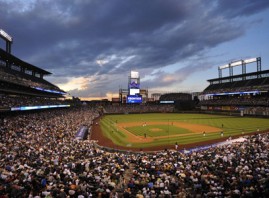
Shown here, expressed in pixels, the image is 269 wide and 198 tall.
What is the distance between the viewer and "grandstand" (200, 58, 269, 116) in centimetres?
7333

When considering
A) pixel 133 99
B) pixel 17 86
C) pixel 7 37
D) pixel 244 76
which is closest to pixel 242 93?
pixel 244 76

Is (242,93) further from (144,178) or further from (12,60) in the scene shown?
(144,178)

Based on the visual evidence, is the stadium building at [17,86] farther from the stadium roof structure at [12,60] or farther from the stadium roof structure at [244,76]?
the stadium roof structure at [244,76]

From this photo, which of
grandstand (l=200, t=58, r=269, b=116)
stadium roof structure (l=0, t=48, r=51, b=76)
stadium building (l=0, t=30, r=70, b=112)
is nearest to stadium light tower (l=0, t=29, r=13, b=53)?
stadium building (l=0, t=30, r=70, b=112)

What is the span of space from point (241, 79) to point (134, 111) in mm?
51176

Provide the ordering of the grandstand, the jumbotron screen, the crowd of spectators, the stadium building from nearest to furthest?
the crowd of spectators < the stadium building < the grandstand < the jumbotron screen

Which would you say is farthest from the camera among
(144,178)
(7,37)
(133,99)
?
(133,99)

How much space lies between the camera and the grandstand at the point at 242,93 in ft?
241

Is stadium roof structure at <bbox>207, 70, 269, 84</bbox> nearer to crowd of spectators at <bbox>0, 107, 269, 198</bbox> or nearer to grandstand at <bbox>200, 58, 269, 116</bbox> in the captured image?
grandstand at <bbox>200, 58, 269, 116</bbox>

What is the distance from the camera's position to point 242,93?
3494 inches

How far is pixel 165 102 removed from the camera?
12125 centimetres

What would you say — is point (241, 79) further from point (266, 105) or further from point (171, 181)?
point (171, 181)

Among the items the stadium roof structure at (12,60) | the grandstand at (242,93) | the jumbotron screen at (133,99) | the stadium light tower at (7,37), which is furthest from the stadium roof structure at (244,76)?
the stadium light tower at (7,37)

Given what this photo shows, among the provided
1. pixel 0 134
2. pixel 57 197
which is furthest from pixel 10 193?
pixel 0 134
